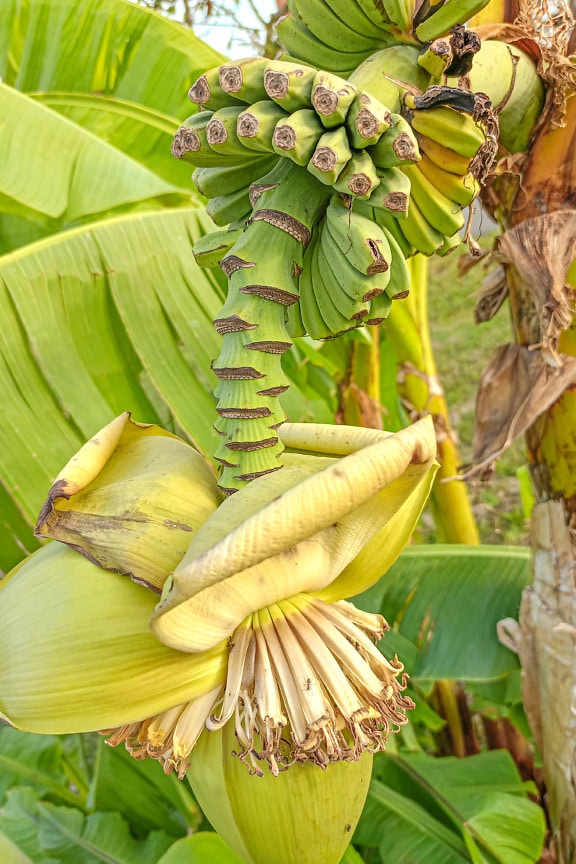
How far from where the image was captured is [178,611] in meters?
0.30

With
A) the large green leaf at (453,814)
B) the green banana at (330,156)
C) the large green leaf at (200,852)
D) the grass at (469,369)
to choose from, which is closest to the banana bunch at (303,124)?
the green banana at (330,156)

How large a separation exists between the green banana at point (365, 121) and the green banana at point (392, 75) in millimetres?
42

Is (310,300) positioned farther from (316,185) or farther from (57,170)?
(57,170)

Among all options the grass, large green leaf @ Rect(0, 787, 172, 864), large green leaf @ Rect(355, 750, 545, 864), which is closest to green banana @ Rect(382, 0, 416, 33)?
large green leaf @ Rect(355, 750, 545, 864)

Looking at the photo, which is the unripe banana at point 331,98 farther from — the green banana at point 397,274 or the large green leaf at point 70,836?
the large green leaf at point 70,836

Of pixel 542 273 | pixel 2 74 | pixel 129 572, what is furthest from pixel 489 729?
pixel 2 74

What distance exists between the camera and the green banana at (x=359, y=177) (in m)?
0.31

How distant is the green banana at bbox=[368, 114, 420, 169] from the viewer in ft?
0.99

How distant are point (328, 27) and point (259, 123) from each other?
13 centimetres

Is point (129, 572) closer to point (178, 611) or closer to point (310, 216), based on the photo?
point (178, 611)

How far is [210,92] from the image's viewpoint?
0.33m

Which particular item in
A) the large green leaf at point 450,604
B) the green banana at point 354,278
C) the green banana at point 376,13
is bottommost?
the large green leaf at point 450,604

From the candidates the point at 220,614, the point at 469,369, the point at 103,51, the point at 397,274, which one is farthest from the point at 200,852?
the point at 469,369

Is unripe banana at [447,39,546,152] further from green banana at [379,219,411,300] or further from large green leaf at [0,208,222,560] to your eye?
large green leaf at [0,208,222,560]
